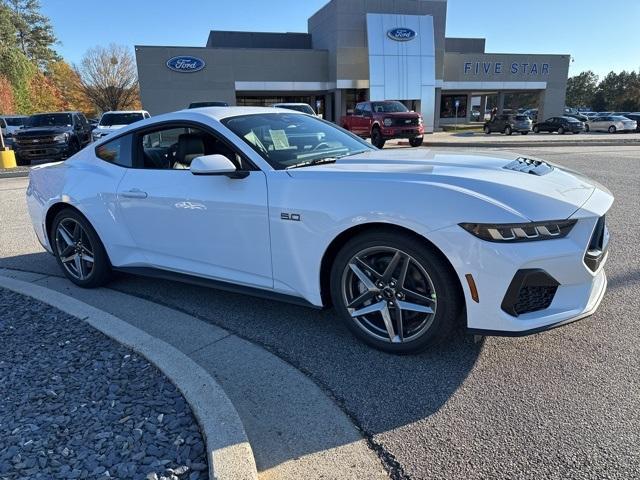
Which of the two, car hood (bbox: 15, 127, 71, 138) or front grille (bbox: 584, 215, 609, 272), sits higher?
car hood (bbox: 15, 127, 71, 138)

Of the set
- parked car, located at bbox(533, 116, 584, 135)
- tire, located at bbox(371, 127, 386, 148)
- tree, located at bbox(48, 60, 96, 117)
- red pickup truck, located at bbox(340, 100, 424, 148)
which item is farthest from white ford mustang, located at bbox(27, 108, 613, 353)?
tree, located at bbox(48, 60, 96, 117)

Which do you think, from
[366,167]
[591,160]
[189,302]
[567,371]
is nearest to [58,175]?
[189,302]

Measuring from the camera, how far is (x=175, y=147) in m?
3.92

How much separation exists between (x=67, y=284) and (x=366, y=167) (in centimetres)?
330

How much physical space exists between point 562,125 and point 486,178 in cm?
3700

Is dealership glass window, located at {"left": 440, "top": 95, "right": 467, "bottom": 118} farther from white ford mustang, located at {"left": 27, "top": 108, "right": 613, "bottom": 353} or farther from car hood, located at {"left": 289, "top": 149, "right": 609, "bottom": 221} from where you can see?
car hood, located at {"left": 289, "top": 149, "right": 609, "bottom": 221}

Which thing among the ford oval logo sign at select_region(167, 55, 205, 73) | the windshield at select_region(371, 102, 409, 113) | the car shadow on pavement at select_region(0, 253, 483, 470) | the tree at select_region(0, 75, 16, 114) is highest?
the ford oval logo sign at select_region(167, 55, 205, 73)

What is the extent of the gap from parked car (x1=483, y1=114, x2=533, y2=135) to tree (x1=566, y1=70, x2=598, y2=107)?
222 feet

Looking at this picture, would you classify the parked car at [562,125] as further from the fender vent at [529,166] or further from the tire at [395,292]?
the tire at [395,292]

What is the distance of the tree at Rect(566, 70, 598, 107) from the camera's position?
295ft

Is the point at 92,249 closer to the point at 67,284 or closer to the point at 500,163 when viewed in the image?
the point at 67,284

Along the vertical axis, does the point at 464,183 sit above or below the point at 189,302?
above

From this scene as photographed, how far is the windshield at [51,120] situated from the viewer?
17906 mm

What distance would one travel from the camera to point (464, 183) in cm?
265
